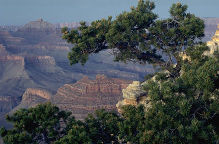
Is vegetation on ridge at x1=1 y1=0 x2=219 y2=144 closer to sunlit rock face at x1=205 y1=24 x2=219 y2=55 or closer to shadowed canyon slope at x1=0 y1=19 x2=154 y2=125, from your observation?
sunlit rock face at x1=205 y1=24 x2=219 y2=55

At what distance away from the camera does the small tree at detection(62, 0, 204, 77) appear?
17.0 m

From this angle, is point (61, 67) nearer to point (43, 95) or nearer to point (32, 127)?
point (43, 95)

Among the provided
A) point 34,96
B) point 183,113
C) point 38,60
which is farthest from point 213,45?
point 38,60

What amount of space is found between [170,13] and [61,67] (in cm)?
14933

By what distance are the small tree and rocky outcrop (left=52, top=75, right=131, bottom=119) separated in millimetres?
41574

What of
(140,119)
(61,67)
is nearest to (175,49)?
(140,119)

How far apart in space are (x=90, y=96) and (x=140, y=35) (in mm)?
51574

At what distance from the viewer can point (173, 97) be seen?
1152 centimetres

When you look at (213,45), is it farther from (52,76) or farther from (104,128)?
(52,76)

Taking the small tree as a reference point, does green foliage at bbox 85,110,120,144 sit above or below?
below

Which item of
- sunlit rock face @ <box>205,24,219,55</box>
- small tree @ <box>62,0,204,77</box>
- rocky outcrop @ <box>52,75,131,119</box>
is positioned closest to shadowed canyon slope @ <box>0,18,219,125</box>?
rocky outcrop @ <box>52,75,131,119</box>

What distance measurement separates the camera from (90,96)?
68312mm

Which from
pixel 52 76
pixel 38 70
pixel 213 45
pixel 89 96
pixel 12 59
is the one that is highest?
pixel 213 45

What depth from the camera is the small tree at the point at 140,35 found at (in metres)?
17.0
